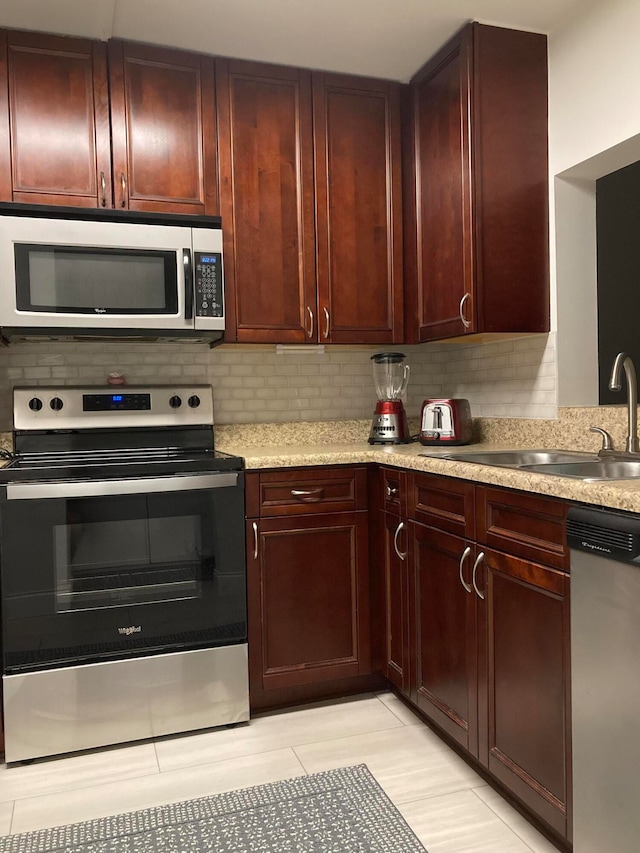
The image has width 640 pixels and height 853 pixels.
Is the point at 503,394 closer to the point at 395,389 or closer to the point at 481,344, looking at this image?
the point at 481,344

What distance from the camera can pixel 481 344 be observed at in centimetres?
301

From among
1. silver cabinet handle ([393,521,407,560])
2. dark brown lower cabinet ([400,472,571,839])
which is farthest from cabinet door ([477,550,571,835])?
silver cabinet handle ([393,521,407,560])

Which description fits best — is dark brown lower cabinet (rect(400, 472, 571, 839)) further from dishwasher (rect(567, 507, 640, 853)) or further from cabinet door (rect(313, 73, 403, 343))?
cabinet door (rect(313, 73, 403, 343))

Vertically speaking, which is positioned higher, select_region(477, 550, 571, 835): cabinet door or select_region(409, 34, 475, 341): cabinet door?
select_region(409, 34, 475, 341): cabinet door

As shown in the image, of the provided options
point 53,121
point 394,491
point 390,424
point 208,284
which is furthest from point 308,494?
point 53,121

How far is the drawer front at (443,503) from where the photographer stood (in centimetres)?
194

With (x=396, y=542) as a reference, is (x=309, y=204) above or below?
above

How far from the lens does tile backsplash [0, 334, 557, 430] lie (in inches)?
105

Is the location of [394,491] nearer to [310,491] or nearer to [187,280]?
[310,491]

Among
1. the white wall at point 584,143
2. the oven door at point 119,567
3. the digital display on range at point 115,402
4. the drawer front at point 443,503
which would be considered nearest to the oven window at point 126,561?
the oven door at point 119,567

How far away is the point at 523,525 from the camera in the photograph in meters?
1.70

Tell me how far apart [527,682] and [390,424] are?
1.37 m

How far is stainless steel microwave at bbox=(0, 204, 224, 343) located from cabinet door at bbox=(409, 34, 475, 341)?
0.82 meters

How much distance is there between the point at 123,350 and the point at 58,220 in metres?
0.59
